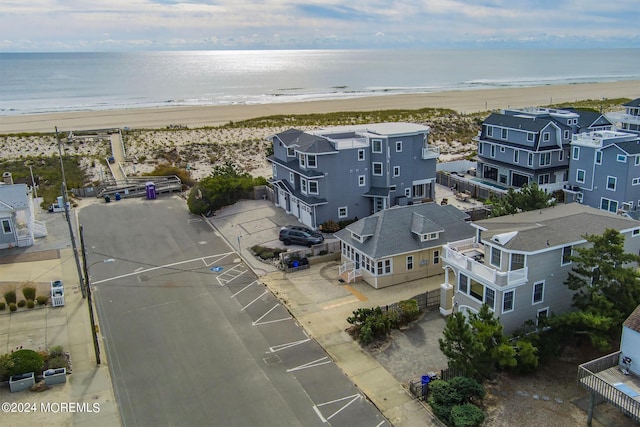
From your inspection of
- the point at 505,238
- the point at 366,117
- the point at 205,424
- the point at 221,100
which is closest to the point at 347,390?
the point at 205,424

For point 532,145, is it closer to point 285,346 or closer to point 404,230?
point 404,230

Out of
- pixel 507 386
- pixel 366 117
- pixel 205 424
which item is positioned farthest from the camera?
pixel 366 117

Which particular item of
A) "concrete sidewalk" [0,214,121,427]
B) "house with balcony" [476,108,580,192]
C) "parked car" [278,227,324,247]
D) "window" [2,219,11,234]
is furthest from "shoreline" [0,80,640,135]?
"concrete sidewalk" [0,214,121,427]

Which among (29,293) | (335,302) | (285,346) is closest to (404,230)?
(335,302)

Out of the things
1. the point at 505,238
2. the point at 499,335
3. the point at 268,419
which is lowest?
the point at 268,419

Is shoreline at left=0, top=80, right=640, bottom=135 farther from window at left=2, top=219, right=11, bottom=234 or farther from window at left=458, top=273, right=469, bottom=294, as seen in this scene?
window at left=458, top=273, right=469, bottom=294

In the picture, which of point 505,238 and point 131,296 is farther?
point 131,296

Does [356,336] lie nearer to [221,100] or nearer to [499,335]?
[499,335]
